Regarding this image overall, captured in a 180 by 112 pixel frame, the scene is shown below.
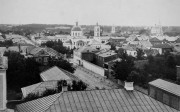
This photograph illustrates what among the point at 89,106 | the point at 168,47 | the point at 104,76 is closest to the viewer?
the point at 89,106

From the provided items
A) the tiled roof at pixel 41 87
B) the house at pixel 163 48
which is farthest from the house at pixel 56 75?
the house at pixel 163 48

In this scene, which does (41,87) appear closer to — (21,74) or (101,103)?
(21,74)

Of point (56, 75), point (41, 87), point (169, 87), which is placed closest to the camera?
point (169, 87)

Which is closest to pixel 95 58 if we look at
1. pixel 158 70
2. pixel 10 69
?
pixel 158 70

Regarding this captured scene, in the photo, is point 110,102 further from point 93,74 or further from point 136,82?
point 93,74

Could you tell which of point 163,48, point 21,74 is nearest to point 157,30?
point 163,48

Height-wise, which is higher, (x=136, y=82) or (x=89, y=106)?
(x=89, y=106)

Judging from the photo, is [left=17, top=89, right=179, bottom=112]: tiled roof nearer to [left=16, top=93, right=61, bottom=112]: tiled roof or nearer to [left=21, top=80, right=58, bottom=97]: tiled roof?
[left=16, top=93, right=61, bottom=112]: tiled roof
